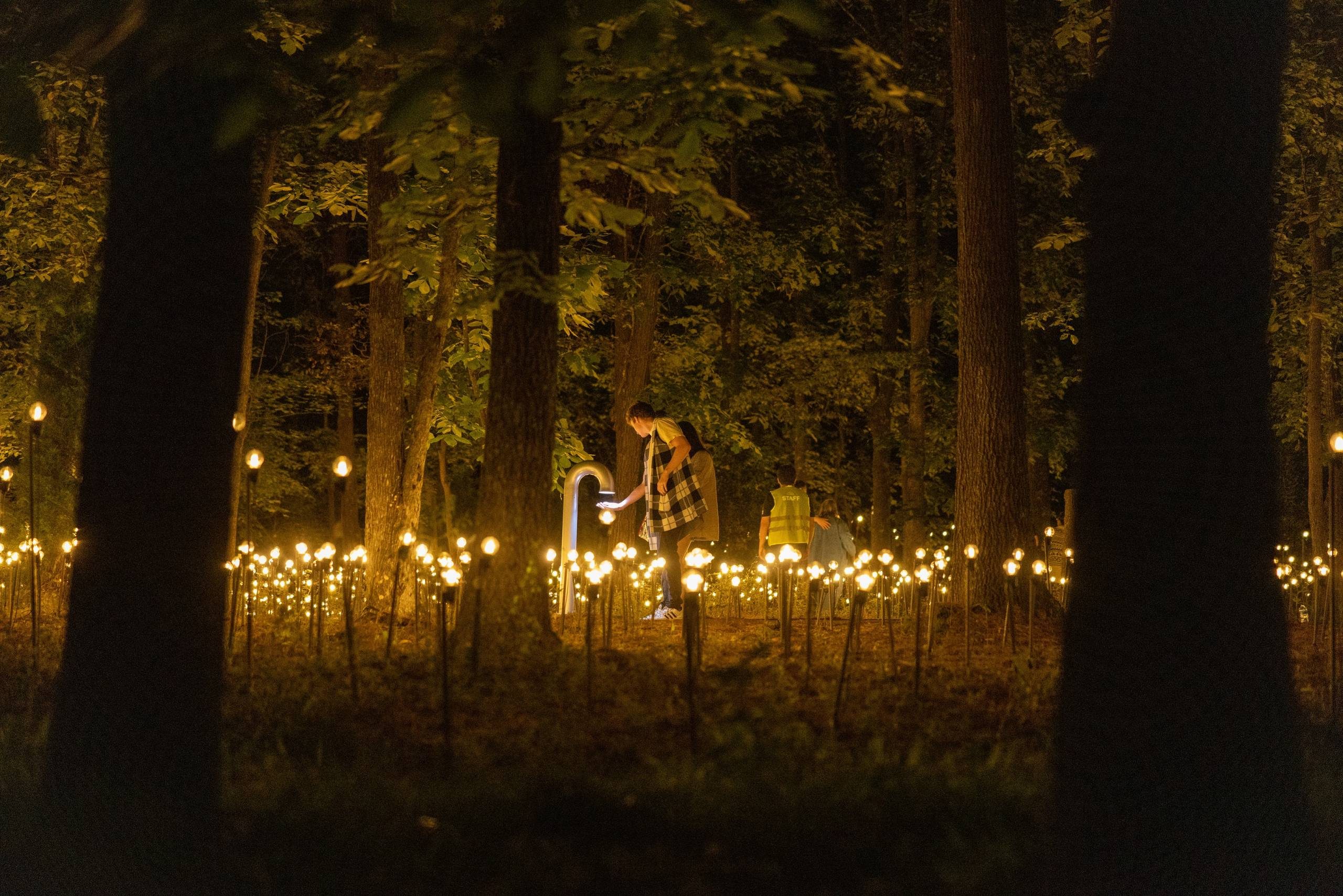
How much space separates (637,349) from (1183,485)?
51.5 ft

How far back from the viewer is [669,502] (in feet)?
38.1

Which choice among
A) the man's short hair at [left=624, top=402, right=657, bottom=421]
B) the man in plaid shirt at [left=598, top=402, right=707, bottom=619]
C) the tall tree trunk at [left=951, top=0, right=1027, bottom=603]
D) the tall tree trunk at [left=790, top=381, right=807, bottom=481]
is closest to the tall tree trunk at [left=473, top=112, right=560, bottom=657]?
the man in plaid shirt at [left=598, top=402, right=707, bottom=619]

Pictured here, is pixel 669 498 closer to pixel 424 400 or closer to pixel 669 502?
pixel 669 502

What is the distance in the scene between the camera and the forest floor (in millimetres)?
4570

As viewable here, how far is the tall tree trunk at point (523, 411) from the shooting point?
25.0 ft

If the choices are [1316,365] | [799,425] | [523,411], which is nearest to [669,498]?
[523,411]

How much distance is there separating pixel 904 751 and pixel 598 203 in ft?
11.3

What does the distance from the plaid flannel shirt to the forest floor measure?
346 cm

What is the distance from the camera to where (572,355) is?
691 inches

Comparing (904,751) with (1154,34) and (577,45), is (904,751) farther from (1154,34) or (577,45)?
(577,45)

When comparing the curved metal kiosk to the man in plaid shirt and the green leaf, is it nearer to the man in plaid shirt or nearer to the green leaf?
the man in plaid shirt

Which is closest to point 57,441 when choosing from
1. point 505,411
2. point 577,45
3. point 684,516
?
point 684,516

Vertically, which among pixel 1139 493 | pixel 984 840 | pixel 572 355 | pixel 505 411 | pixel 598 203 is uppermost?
pixel 572 355

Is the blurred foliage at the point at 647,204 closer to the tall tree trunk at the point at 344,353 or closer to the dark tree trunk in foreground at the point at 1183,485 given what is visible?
the tall tree trunk at the point at 344,353
